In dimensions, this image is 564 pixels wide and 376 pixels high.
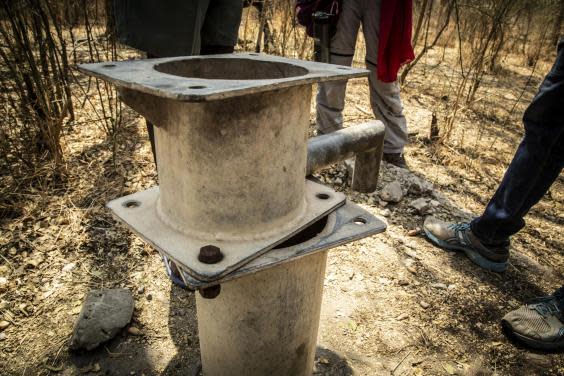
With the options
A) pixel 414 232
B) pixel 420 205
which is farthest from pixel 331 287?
pixel 420 205

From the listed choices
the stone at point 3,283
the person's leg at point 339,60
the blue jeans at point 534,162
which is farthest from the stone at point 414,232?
the stone at point 3,283

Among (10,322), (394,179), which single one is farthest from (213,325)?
(394,179)

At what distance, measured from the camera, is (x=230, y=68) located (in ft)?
3.51

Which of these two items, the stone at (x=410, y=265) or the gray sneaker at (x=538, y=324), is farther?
the stone at (x=410, y=265)

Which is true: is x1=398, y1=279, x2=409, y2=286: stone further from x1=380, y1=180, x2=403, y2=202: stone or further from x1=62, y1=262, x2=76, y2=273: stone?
x1=62, y1=262, x2=76, y2=273: stone

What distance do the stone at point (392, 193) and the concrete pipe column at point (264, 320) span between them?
63.0 inches

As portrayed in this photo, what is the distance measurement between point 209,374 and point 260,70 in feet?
3.03

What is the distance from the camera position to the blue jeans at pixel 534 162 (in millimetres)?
1680

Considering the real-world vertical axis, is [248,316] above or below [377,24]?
below

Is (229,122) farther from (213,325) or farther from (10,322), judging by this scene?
(10,322)

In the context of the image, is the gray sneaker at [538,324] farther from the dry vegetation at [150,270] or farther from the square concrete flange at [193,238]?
the square concrete flange at [193,238]

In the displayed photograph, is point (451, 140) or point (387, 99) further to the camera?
point (451, 140)

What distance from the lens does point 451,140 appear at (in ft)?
12.1

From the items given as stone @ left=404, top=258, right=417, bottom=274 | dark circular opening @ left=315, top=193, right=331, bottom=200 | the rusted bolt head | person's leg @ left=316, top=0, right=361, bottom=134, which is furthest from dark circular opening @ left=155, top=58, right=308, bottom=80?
person's leg @ left=316, top=0, right=361, bottom=134
